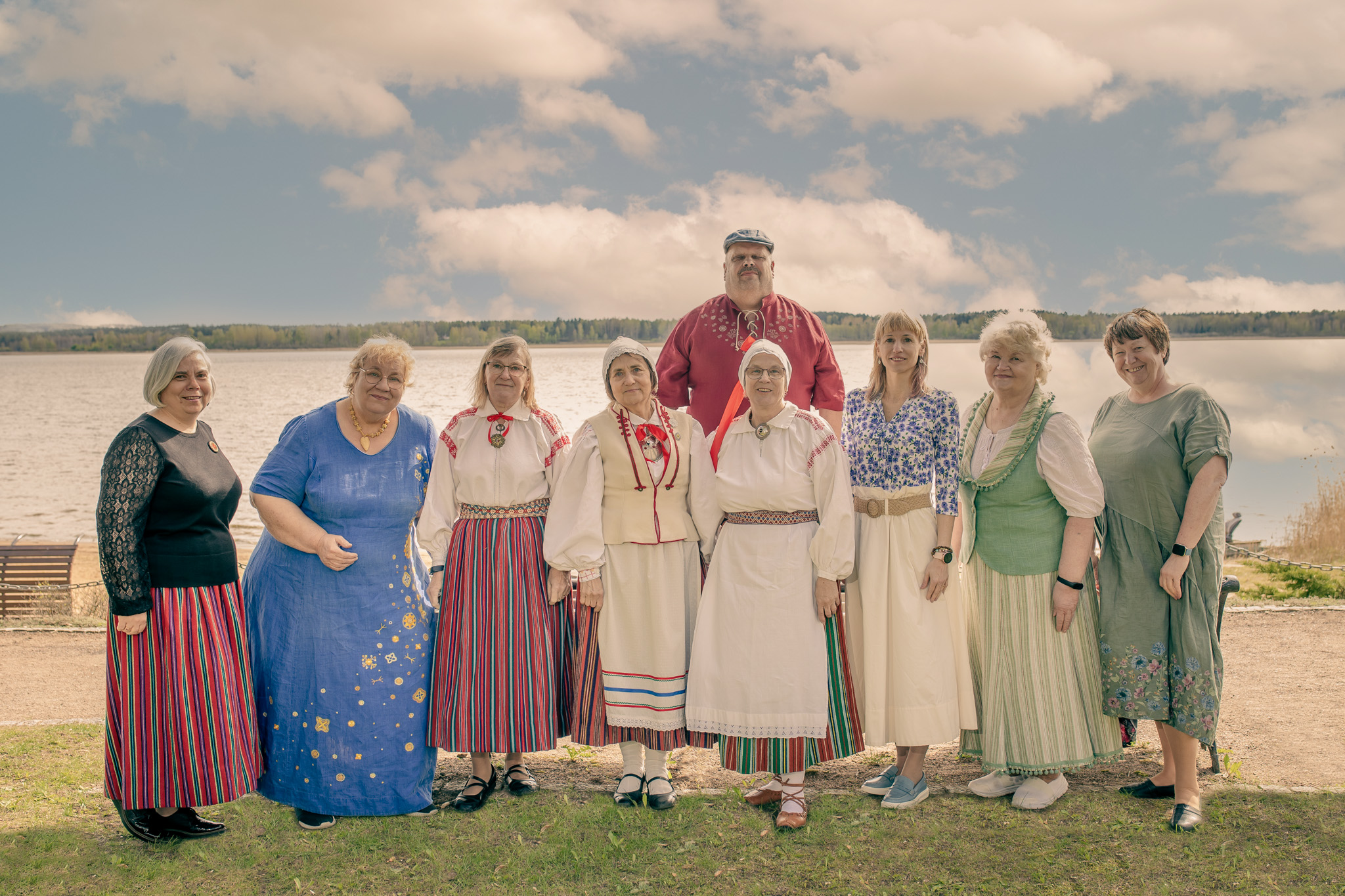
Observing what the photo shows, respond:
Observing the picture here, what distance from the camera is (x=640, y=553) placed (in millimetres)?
3332

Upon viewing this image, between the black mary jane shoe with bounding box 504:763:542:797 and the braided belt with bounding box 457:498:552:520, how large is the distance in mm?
1170

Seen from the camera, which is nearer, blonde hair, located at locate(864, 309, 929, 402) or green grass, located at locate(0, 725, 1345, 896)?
green grass, located at locate(0, 725, 1345, 896)

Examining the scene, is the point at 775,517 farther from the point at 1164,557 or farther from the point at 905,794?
the point at 1164,557

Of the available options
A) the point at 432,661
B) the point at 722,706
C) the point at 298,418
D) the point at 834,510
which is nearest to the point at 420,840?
the point at 432,661

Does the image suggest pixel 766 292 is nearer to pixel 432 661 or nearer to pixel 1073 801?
pixel 432 661

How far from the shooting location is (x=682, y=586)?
3.36 m

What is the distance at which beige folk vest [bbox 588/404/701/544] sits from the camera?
3.29 metres

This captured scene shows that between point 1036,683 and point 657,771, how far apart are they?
162 centimetres

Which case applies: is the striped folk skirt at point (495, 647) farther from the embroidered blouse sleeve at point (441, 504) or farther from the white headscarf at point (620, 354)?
the white headscarf at point (620, 354)

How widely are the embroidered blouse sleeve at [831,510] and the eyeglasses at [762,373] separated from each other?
0.28m

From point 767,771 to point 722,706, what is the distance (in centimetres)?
31

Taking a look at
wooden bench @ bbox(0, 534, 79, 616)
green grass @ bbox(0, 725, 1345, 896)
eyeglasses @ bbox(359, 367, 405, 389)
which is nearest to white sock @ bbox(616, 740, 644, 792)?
green grass @ bbox(0, 725, 1345, 896)

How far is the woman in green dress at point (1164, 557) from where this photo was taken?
10.7 ft

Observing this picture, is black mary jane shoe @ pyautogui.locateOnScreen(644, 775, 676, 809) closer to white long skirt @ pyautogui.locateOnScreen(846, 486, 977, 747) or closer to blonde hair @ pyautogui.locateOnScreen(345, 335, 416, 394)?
white long skirt @ pyautogui.locateOnScreen(846, 486, 977, 747)
